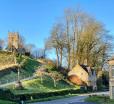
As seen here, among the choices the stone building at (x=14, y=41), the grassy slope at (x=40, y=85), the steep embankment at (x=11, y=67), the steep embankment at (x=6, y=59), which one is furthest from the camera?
the stone building at (x=14, y=41)

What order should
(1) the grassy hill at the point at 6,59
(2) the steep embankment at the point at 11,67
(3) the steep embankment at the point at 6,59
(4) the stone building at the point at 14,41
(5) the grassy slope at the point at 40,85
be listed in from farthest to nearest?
(4) the stone building at the point at 14,41
(1) the grassy hill at the point at 6,59
(3) the steep embankment at the point at 6,59
(2) the steep embankment at the point at 11,67
(5) the grassy slope at the point at 40,85

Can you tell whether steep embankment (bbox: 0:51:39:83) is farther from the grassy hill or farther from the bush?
the bush

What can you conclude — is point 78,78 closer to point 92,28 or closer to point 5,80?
point 92,28

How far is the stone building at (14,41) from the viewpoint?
139 m

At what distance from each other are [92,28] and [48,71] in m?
17.1

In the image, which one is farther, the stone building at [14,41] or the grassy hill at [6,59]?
the stone building at [14,41]

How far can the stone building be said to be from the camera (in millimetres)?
138750

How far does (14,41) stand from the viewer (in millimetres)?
141250

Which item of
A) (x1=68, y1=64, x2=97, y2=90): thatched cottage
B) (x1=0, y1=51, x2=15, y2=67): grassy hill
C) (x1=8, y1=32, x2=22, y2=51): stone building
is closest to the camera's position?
(x1=0, y1=51, x2=15, y2=67): grassy hill

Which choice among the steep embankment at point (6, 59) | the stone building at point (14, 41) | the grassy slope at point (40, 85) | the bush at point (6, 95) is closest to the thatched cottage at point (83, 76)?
the grassy slope at point (40, 85)

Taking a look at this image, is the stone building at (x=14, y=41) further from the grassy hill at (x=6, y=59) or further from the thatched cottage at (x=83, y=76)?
the thatched cottage at (x=83, y=76)

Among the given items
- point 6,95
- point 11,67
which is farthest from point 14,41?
point 6,95

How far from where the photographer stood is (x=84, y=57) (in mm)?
122062

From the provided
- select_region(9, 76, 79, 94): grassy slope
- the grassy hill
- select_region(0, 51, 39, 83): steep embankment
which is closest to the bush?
select_region(9, 76, 79, 94): grassy slope
